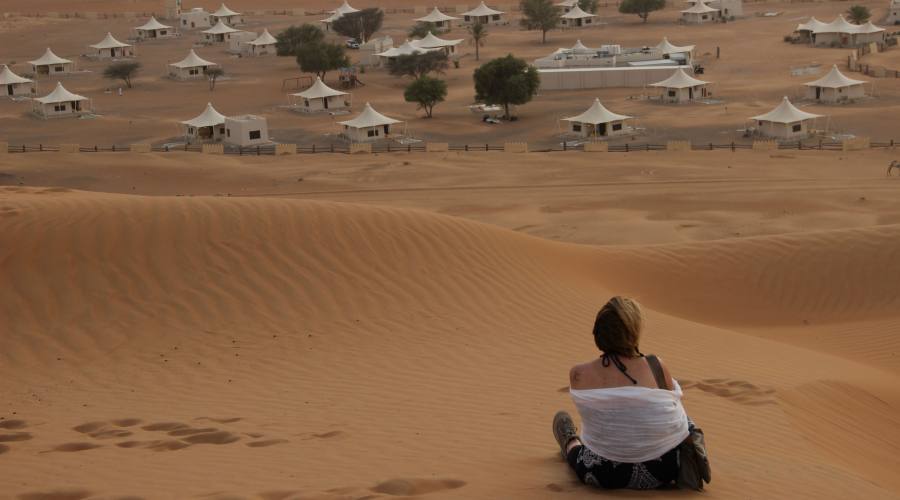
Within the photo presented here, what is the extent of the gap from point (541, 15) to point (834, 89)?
1224 inches

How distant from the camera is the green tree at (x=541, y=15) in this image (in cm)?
7825

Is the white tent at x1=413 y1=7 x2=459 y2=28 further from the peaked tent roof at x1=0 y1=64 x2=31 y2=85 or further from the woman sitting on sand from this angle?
the woman sitting on sand

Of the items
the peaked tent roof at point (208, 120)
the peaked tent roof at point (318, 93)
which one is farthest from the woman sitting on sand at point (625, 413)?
the peaked tent roof at point (318, 93)

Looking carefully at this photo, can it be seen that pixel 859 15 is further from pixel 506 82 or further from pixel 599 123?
pixel 599 123

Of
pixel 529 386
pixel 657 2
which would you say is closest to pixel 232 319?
pixel 529 386

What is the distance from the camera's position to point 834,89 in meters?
51.0

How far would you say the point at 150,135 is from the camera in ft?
161

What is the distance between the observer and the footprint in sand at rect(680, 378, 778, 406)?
10484mm

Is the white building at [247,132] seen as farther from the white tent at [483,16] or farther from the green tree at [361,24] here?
the white tent at [483,16]

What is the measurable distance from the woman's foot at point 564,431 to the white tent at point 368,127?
128 ft

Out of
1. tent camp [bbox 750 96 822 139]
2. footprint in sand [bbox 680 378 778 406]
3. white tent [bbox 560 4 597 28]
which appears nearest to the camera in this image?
footprint in sand [bbox 680 378 778 406]

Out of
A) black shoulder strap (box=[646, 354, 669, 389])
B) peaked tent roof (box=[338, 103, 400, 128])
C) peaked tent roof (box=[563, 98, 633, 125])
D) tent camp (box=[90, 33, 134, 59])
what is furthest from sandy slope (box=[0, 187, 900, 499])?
tent camp (box=[90, 33, 134, 59])

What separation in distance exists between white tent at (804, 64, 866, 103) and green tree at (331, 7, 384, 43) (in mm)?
35355

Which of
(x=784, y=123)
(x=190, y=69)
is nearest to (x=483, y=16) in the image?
(x=190, y=69)
